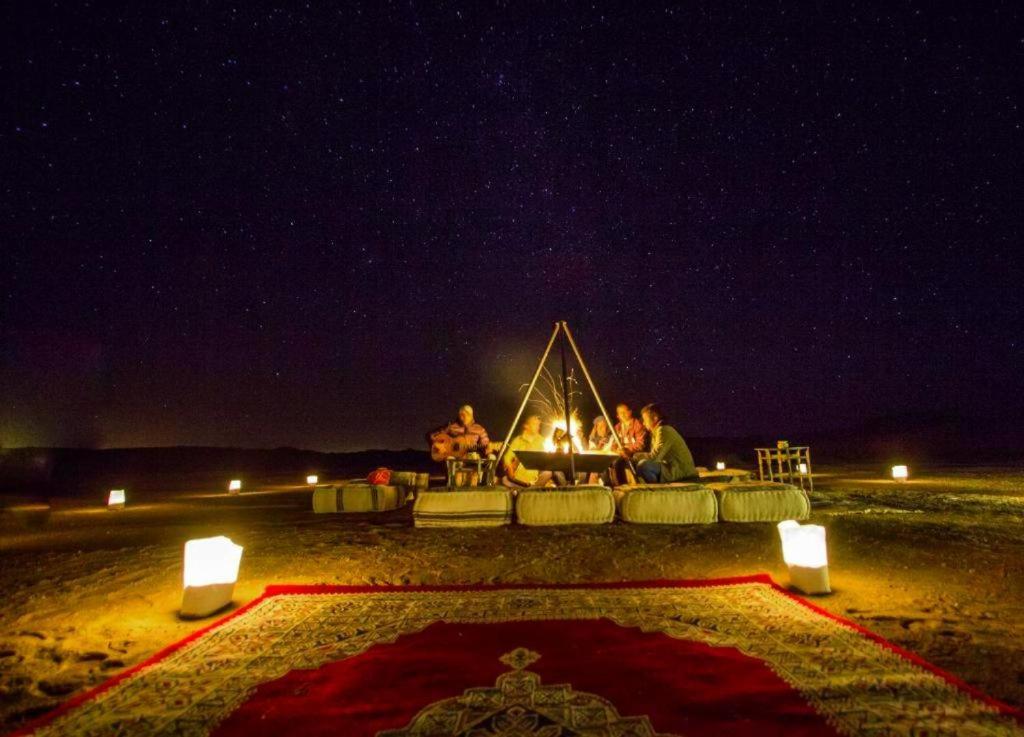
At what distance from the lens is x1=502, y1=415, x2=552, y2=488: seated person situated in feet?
31.1

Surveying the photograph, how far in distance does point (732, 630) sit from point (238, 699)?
264cm

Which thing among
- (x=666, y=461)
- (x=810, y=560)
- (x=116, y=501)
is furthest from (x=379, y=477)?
(x=810, y=560)

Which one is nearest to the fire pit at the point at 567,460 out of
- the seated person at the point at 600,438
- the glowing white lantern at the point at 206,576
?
the seated person at the point at 600,438

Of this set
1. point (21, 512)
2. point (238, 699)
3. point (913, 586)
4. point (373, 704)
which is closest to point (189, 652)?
point (238, 699)

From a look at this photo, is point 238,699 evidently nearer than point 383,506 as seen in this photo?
Yes

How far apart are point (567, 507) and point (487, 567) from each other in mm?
2386

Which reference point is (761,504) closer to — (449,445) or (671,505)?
(671,505)

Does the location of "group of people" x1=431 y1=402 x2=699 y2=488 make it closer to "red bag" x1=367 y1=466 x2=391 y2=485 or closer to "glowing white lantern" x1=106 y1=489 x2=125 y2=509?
"red bag" x1=367 y1=466 x2=391 y2=485

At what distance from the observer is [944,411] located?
6775cm

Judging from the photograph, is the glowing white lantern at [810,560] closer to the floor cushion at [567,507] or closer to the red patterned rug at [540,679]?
the red patterned rug at [540,679]

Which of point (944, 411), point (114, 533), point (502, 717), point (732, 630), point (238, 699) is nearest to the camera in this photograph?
point (502, 717)

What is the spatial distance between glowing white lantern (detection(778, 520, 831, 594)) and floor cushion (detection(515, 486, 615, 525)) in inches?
129

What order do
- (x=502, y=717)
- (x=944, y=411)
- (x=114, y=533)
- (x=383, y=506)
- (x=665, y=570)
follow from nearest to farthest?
(x=502, y=717)
(x=665, y=570)
(x=114, y=533)
(x=383, y=506)
(x=944, y=411)

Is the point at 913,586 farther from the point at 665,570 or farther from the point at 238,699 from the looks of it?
the point at 238,699
